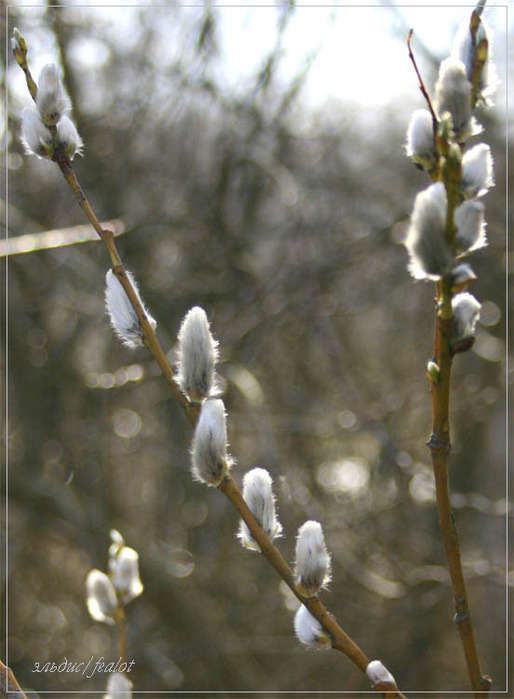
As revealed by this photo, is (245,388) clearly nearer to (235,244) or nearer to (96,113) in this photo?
(235,244)

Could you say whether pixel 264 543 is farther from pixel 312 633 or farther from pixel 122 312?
pixel 122 312

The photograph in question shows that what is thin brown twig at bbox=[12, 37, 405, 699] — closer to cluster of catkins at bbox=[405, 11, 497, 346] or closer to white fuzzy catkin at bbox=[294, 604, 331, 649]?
white fuzzy catkin at bbox=[294, 604, 331, 649]

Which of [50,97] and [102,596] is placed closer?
[50,97]

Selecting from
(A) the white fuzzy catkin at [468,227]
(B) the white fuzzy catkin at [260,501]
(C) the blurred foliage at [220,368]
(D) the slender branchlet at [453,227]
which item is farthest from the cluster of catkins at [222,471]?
(C) the blurred foliage at [220,368]

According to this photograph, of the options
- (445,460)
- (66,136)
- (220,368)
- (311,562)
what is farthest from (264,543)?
(220,368)

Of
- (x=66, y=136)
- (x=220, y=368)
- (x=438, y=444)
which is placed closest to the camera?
(x=438, y=444)

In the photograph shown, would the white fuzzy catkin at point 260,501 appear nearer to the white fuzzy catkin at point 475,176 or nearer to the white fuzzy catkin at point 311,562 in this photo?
the white fuzzy catkin at point 311,562

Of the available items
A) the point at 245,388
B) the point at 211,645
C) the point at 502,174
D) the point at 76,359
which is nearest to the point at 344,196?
the point at 502,174
